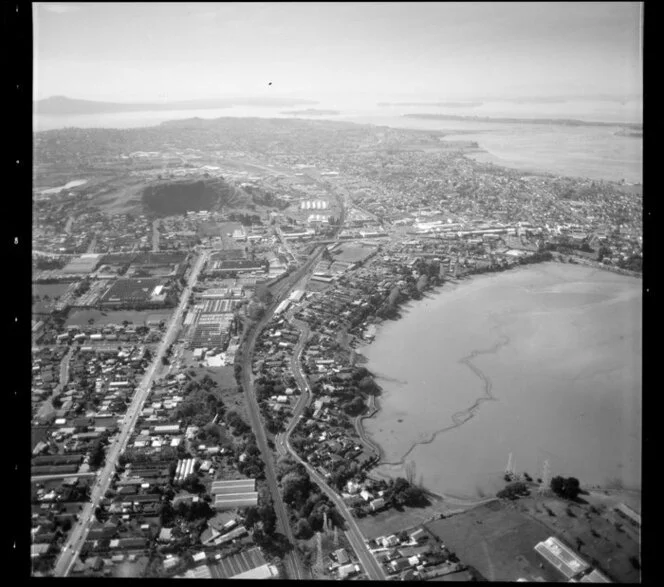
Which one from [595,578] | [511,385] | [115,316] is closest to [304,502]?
[595,578]

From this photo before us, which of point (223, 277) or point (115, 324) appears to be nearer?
point (115, 324)

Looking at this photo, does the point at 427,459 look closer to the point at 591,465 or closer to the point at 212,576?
the point at 591,465

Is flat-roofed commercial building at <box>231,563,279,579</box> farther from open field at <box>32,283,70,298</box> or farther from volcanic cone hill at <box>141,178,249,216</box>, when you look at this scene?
volcanic cone hill at <box>141,178,249,216</box>

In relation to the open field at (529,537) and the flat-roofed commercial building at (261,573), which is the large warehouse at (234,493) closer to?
the flat-roofed commercial building at (261,573)

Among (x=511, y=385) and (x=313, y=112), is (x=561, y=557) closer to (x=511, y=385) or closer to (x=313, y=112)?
(x=511, y=385)

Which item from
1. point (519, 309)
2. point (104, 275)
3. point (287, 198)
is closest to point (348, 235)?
point (287, 198)

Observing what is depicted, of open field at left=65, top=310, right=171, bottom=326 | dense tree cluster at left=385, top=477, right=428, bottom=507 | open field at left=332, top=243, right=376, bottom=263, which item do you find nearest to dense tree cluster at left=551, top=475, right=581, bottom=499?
dense tree cluster at left=385, top=477, right=428, bottom=507
